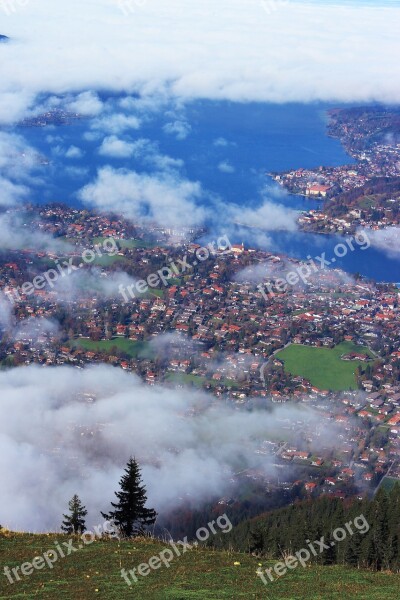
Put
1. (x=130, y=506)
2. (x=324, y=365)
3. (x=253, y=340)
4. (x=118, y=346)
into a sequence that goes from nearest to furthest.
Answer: (x=130, y=506) → (x=324, y=365) → (x=118, y=346) → (x=253, y=340)

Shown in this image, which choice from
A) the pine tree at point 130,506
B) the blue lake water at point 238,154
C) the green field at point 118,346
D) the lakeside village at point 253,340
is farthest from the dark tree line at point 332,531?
the blue lake water at point 238,154

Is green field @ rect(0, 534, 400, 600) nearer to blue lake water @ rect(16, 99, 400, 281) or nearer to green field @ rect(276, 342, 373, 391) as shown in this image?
green field @ rect(276, 342, 373, 391)

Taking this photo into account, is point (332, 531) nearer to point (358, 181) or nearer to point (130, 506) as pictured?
point (130, 506)

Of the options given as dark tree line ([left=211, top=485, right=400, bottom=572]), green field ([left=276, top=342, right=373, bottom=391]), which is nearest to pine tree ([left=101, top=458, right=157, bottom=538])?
dark tree line ([left=211, top=485, right=400, bottom=572])

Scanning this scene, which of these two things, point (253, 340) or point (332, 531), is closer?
point (332, 531)

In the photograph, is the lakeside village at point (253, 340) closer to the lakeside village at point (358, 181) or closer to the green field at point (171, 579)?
the lakeside village at point (358, 181)

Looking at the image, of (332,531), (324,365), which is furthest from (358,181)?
(332,531)
